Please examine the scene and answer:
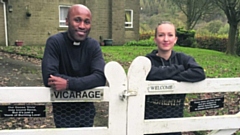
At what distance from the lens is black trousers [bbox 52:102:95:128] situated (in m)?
2.31

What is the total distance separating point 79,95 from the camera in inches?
84.7

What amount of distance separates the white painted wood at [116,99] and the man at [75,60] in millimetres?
116

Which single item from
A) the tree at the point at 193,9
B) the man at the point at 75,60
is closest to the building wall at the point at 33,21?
the man at the point at 75,60

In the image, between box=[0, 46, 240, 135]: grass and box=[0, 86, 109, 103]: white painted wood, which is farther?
box=[0, 46, 240, 135]: grass

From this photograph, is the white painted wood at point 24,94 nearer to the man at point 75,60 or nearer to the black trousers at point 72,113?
the man at point 75,60

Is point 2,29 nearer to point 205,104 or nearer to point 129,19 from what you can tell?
point 129,19

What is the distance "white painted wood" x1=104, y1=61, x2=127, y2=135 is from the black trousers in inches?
9.9

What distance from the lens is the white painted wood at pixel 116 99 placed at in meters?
2.13

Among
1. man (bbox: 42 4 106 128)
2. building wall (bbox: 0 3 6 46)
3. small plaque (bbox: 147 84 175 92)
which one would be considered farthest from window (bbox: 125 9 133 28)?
small plaque (bbox: 147 84 175 92)

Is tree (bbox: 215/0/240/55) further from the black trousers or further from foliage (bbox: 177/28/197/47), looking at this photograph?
the black trousers

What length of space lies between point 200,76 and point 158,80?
0.35m

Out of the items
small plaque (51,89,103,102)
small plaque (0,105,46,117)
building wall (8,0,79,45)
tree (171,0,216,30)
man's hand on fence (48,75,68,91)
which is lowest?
small plaque (0,105,46,117)

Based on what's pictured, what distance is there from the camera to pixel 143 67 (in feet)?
7.14

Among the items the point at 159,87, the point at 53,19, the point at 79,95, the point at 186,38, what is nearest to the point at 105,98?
the point at 79,95
